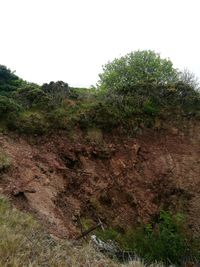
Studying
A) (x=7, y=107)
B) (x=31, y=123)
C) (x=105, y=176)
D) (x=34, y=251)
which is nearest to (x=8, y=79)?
(x=7, y=107)

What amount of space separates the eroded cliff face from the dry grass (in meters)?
1.38

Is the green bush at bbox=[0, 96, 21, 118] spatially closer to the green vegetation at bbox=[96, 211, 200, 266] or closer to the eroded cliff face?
the eroded cliff face

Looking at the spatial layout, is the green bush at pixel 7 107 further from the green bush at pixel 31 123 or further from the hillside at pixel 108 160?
the green bush at pixel 31 123

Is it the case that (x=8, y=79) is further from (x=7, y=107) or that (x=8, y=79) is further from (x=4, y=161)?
(x=4, y=161)

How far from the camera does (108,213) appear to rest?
8781 millimetres

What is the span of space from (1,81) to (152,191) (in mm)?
11594

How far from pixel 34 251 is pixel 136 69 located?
78.5ft

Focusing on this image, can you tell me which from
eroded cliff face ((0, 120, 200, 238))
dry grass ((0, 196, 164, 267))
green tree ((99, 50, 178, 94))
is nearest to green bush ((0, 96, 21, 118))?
eroded cliff face ((0, 120, 200, 238))

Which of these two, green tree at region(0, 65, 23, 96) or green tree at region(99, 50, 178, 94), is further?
green tree at region(99, 50, 178, 94)

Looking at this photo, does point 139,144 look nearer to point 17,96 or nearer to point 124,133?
point 124,133

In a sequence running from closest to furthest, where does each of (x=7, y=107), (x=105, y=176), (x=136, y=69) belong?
1. (x=7, y=107)
2. (x=105, y=176)
3. (x=136, y=69)

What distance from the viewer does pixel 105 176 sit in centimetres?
938

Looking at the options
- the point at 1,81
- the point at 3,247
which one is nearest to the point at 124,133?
the point at 3,247

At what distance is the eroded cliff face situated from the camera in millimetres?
7629
